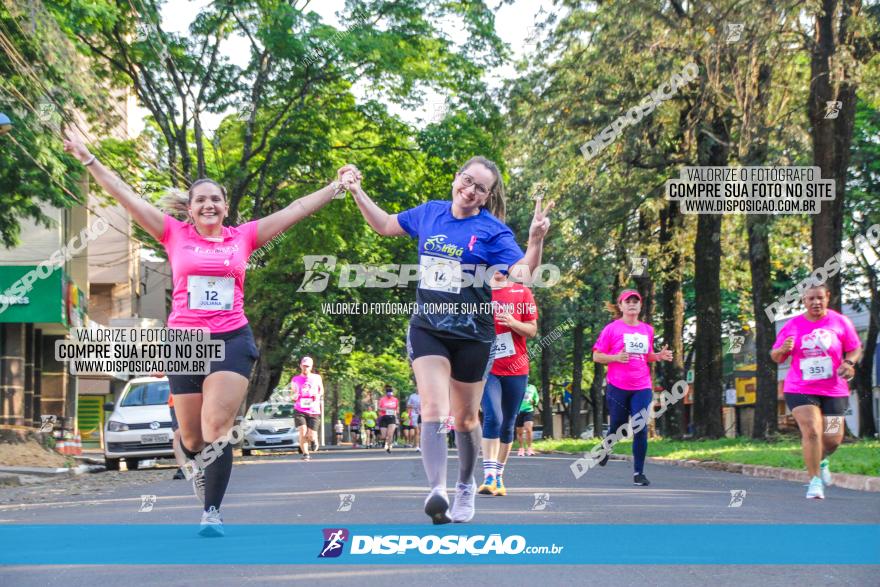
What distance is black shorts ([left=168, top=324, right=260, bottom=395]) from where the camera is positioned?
711 cm

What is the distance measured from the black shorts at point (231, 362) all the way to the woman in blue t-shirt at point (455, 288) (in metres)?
0.94

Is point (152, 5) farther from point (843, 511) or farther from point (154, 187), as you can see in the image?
point (843, 511)

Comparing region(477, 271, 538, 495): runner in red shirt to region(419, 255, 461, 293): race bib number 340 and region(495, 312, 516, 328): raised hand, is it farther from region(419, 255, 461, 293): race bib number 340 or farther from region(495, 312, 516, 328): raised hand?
region(419, 255, 461, 293): race bib number 340

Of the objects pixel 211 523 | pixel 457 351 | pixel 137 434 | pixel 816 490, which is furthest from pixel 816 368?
pixel 137 434

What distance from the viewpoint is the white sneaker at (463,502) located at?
749cm

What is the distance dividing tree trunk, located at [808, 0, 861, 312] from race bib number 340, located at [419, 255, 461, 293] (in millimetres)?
13240

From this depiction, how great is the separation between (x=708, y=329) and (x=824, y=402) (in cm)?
1716

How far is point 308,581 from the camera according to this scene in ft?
19.1

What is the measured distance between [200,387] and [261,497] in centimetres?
528

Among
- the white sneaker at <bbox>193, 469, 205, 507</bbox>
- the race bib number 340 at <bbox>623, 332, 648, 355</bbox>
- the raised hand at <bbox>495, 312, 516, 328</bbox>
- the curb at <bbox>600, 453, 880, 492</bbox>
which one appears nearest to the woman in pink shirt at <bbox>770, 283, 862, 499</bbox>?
the race bib number 340 at <bbox>623, 332, 648, 355</bbox>

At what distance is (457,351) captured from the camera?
23.5 feet

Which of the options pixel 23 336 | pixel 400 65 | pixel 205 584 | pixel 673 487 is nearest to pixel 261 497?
pixel 673 487

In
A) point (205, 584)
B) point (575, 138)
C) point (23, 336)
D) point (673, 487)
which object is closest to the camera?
point (205, 584)

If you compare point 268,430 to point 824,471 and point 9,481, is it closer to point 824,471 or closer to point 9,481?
point 9,481
